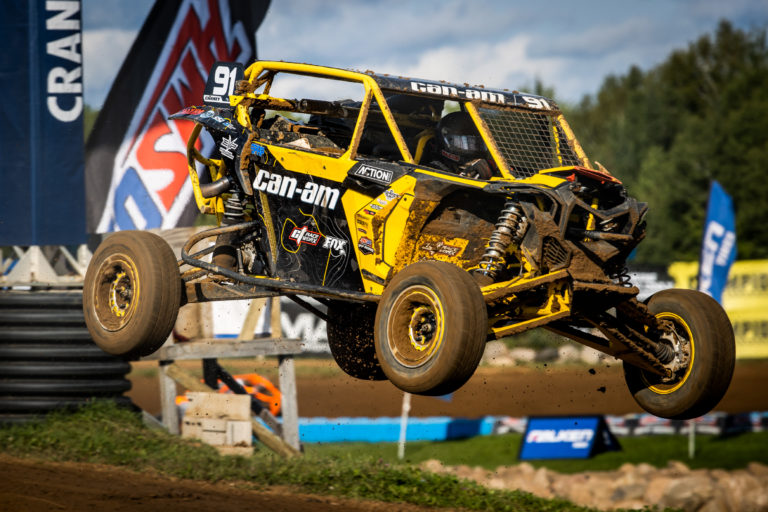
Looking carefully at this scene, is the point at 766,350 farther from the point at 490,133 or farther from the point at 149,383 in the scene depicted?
the point at 490,133

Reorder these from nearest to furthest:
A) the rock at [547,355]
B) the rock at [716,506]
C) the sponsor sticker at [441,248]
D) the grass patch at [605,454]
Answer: the sponsor sticker at [441,248], the rock at [716,506], the grass patch at [605,454], the rock at [547,355]

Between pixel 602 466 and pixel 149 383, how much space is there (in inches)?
424

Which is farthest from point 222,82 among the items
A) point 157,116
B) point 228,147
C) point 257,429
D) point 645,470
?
point 645,470

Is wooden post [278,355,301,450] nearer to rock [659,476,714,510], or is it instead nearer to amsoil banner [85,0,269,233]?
amsoil banner [85,0,269,233]

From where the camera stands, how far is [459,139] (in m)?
6.91

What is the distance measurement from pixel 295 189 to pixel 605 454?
9.86 meters

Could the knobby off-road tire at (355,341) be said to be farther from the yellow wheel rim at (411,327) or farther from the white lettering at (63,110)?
the white lettering at (63,110)

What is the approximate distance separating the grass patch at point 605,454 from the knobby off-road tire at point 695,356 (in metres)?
7.44

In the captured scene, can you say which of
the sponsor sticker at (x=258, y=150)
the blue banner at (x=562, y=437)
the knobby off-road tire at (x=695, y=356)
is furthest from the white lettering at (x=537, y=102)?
the blue banner at (x=562, y=437)

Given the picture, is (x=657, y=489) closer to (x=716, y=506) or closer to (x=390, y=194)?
(x=716, y=506)

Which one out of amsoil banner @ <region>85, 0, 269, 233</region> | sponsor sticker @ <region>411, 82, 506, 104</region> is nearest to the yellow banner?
amsoil banner @ <region>85, 0, 269, 233</region>

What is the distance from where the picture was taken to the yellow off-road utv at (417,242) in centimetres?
612

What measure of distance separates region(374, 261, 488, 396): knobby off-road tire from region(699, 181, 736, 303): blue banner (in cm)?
1024

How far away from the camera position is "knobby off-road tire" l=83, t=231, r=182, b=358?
24.4 feet
